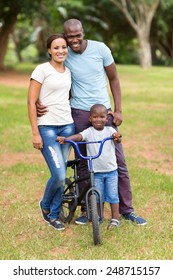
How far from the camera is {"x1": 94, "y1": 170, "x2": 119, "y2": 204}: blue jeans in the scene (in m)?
5.16

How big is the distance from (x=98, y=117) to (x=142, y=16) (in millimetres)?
30646

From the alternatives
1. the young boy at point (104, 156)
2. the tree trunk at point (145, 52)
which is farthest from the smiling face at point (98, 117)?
the tree trunk at point (145, 52)

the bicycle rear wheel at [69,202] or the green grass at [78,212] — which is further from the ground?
the bicycle rear wheel at [69,202]

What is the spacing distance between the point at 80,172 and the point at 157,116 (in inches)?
309

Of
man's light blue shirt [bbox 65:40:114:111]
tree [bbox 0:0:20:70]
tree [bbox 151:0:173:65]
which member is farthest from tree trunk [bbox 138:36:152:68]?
man's light blue shirt [bbox 65:40:114:111]

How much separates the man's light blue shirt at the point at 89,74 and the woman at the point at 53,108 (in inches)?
4.5

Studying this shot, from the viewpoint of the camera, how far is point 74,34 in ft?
15.8

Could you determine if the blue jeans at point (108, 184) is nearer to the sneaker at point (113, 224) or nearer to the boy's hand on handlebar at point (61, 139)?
the sneaker at point (113, 224)

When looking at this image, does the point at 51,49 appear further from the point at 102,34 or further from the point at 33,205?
the point at 102,34

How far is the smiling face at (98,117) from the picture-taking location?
4922mm

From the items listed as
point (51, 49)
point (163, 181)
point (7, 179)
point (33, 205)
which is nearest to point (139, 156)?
point (163, 181)

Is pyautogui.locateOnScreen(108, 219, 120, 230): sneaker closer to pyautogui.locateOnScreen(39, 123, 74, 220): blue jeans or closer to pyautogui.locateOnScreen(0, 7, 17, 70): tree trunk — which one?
pyautogui.locateOnScreen(39, 123, 74, 220): blue jeans

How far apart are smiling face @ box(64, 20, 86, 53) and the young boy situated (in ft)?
1.92

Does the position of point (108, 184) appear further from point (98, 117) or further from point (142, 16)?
point (142, 16)
